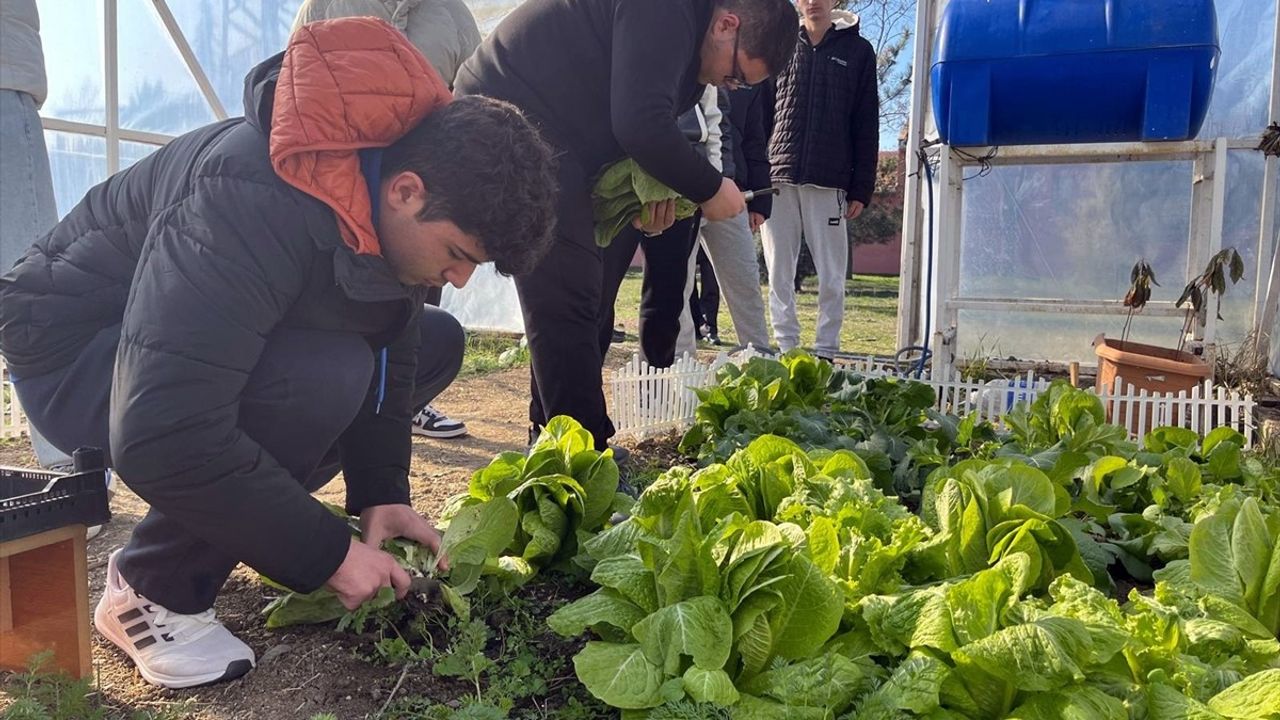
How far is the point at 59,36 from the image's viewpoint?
5.10 metres

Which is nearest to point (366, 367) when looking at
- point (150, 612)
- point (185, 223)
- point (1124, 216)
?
point (185, 223)

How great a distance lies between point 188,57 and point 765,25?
14.0 ft

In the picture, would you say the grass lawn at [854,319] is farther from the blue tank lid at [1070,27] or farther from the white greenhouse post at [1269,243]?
the white greenhouse post at [1269,243]

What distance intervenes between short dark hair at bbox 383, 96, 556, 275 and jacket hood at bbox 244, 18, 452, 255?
0.19 feet

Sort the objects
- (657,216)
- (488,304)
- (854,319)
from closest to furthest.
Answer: (657,216) < (488,304) < (854,319)

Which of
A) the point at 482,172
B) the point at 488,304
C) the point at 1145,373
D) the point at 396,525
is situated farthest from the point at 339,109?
the point at 488,304

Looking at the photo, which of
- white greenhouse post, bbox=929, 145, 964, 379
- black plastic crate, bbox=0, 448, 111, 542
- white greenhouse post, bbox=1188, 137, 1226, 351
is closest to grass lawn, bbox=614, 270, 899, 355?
white greenhouse post, bbox=929, 145, 964, 379

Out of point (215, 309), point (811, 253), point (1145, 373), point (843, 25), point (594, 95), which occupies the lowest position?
point (1145, 373)

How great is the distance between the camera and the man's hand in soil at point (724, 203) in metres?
2.85

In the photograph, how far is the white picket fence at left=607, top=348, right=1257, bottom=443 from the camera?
362cm

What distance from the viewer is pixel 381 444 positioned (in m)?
2.10

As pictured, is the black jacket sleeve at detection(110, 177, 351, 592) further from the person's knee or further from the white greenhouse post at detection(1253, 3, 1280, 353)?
the white greenhouse post at detection(1253, 3, 1280, 353)

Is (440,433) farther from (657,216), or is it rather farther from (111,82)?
(111,82)

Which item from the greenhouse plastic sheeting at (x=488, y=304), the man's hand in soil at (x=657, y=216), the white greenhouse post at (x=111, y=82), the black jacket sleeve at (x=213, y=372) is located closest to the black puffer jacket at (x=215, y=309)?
the black jacket sleeve at (x=213, y=372)
